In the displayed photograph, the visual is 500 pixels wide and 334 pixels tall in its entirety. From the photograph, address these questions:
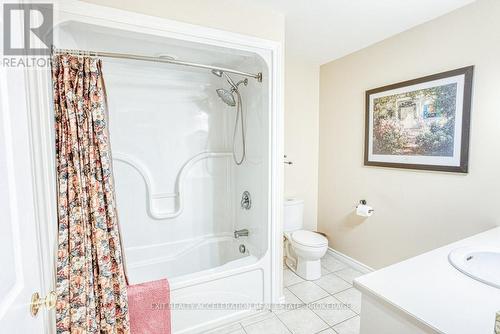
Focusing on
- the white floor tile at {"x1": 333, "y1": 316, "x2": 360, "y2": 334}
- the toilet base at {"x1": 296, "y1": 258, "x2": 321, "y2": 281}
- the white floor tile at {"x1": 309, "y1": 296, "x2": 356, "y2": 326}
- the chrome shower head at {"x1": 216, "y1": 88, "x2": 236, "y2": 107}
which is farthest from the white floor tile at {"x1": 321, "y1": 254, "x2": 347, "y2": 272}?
the chrome shower head at {"x1": 216, "y1": 88, "x2": 236, "y2": 107}

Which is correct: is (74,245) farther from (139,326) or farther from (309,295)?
(309,295)

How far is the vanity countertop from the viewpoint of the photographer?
30.8 inches

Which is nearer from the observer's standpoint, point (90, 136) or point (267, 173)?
point (90, 136)

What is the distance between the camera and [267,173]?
2010mm

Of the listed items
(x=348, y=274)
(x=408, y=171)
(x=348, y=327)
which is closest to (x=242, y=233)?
(x=348, y=327)

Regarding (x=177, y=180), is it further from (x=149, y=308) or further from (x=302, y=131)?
(x=302, y=131)

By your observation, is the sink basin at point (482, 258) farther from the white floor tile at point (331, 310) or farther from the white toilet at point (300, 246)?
the white toilet at point (300, 246)

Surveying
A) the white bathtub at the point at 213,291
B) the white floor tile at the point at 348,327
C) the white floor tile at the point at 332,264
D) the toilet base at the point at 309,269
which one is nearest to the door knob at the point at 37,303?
the white bathtub at the point at 213,291

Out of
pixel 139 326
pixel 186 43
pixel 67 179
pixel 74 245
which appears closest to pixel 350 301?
pixel 139 326

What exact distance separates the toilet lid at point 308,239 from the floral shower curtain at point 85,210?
163 centimetres

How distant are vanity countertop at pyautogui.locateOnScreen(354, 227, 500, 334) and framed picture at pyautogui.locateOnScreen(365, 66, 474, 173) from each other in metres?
1.12

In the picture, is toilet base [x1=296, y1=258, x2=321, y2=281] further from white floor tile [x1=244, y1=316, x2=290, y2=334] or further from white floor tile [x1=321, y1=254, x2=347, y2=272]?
white floor tile [x1=244, y1=316, x2=290, y2=334]

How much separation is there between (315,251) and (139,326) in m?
1.60

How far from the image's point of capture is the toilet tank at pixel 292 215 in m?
2.69
